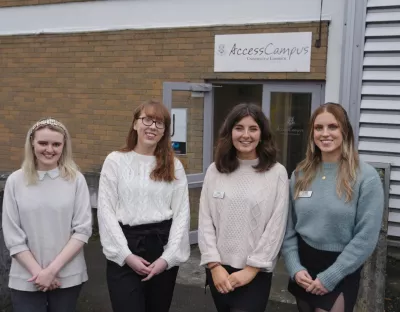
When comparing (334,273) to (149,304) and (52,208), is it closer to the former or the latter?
(149,304)

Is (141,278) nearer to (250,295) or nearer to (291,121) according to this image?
Result: (250,295)

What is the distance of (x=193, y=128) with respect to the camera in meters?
5.46

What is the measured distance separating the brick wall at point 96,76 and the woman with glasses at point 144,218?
289cm

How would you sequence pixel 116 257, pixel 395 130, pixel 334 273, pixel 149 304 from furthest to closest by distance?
1. pixel 395 130
2. pixel 149 304
3. pixel 116 257
4. pixel 334 273

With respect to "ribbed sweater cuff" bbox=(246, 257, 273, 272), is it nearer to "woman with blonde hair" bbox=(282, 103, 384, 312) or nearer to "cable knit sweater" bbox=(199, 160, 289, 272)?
"cable knit sweater" bbox=(199, 160, 289, 272)

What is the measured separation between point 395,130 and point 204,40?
2.56m

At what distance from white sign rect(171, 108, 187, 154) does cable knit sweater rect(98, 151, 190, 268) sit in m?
2.83

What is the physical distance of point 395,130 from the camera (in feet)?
15.9

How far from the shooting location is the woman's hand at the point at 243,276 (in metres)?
2.33

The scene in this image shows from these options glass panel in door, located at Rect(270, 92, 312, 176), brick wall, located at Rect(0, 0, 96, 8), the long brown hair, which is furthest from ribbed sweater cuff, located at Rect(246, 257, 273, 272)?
brick wall, located at Rect(0, 0, 96, 8)

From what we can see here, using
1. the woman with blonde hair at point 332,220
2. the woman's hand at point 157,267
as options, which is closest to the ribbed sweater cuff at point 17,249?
the woman's hand at point 157,267

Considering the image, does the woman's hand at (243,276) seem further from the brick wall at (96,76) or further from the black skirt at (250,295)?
the brick wall at (96,76)

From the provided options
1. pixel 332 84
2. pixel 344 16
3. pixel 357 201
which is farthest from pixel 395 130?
pixel 357 201

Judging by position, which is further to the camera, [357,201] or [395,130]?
[395,130]
